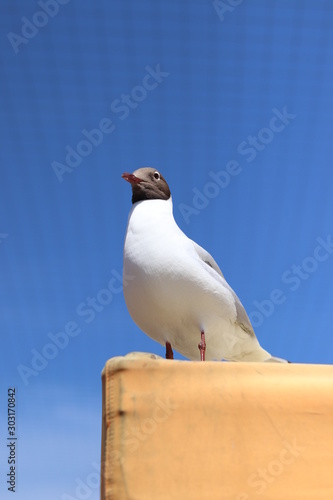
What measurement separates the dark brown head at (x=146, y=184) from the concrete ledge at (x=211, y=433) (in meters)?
1.68

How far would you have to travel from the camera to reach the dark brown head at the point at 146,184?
358cm

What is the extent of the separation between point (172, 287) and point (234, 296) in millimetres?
525

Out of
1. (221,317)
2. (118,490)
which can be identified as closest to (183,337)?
(221,317)

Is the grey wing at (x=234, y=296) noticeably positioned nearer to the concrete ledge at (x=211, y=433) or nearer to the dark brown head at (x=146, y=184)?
the dark brown head at (x=146, y=184)

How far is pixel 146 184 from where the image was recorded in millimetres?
3598

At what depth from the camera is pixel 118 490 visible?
75.8 inches

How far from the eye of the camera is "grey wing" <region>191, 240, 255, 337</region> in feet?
11.4

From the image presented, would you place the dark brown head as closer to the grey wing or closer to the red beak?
the red beak

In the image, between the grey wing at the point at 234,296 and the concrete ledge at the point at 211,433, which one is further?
the grey wing at the point at 234,296

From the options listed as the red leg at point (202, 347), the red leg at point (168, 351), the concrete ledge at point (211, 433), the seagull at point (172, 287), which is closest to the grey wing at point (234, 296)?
the seagull at point (172, 287)

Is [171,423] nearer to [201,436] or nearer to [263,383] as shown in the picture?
[201,436]

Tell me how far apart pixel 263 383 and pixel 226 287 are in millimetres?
1383

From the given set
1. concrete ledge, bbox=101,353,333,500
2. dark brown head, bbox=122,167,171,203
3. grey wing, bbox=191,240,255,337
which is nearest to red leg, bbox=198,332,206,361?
grey wing, bbox=191,240,255,337

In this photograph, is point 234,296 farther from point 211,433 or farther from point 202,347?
point 211,433
